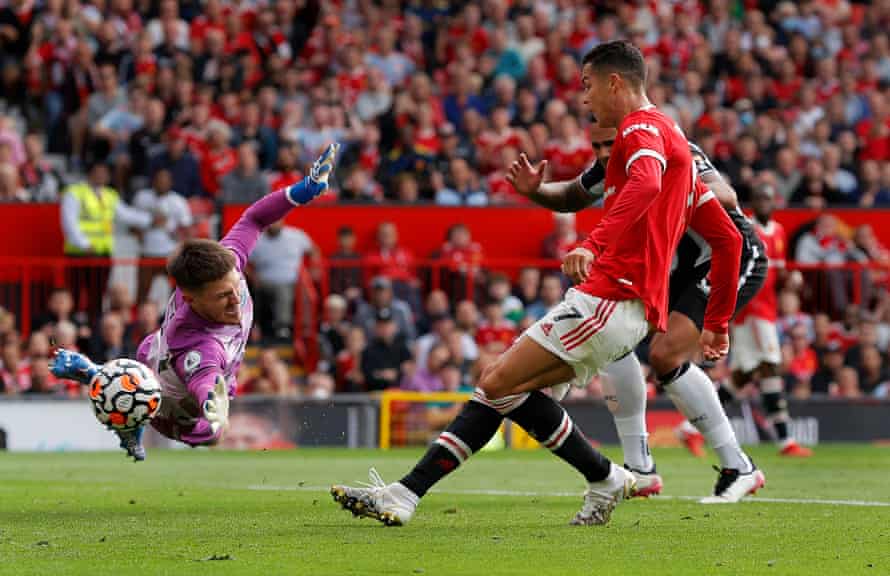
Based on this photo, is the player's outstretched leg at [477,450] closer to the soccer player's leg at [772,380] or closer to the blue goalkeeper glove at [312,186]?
the blue goalkeeper glove at [312,186]

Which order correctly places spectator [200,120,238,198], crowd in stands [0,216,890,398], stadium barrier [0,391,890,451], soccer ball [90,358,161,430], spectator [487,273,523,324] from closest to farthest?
1. soccer ball [90,358,161,430]
2. stadium barrier [0,391,890,451]
3. crowd in stands [0,216,890,398]
4. spectator [487,273,523,324]
5. spectator [200,120,238,198]

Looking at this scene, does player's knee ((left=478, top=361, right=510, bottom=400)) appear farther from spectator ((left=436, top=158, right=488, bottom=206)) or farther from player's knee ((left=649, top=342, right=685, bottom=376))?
spectator ((left=436, top=158, right=488, bottom=206))

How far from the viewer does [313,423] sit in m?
18.7

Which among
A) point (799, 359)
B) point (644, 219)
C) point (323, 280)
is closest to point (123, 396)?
point (644, 219)

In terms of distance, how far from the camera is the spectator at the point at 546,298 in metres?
19.9

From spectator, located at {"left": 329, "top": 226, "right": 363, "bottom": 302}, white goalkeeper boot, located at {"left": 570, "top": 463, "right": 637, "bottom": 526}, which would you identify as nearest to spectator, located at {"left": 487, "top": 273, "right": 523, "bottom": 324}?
spectator, located at {"left": 329, "top": 226, "right": 363, "bottom": 302}

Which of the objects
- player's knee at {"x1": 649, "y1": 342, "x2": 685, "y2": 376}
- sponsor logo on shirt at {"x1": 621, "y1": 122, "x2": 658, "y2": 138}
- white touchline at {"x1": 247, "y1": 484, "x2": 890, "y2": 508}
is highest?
sponsor logo on shirt at {"x1": 621, "y1": 122, "x2": 658, "y2": 138}

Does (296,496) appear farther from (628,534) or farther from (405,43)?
(405,43)

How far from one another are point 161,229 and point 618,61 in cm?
1232

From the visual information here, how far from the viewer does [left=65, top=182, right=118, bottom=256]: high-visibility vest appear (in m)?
19.6

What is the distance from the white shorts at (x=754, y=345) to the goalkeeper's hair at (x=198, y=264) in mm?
8402

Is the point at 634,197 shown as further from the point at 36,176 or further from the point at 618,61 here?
the point at 36,176

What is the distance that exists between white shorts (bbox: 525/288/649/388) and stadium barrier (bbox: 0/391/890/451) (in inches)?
405

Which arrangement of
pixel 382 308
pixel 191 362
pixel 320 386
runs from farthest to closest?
1. pixel 382 308
2. pixel 320 386
3. pixel 191 362
